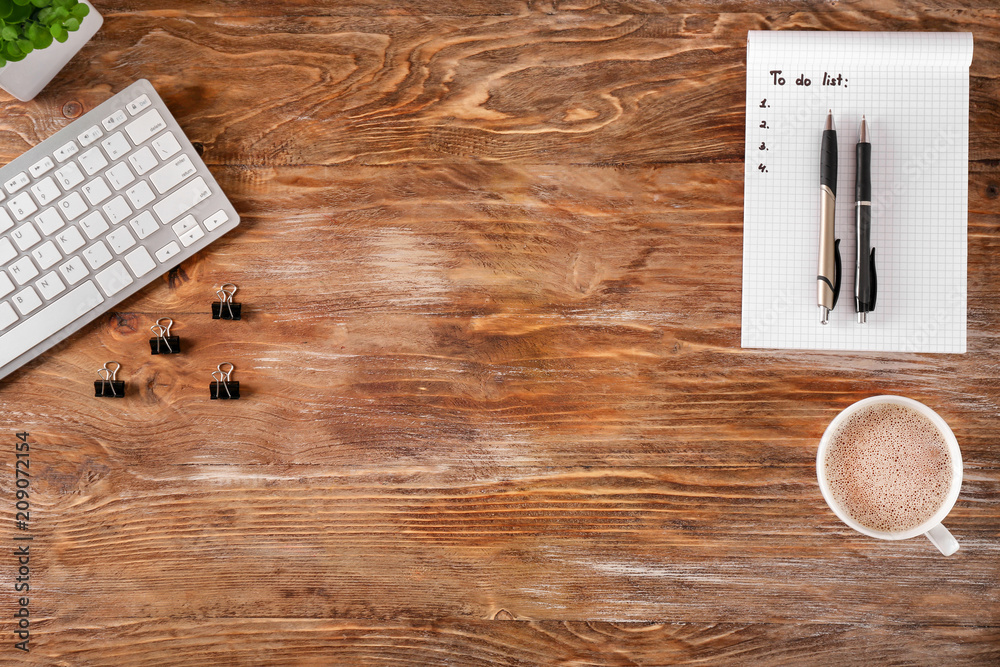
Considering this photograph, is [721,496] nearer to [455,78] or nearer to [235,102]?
[455,78]

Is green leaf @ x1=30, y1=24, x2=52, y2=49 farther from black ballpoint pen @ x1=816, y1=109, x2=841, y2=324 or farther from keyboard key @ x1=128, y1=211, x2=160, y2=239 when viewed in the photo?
black ballpoint pen @ x1=816, y1=109, x2=841, y2=324

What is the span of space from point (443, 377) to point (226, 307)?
0.31m

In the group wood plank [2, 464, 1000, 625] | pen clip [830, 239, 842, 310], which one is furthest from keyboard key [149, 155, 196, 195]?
pen clip [830, 239, 842, 310]

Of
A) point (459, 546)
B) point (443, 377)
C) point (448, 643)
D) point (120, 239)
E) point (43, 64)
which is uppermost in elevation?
point (43, 64)

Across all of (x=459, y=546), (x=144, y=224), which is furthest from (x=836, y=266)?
(x=144, y=224)

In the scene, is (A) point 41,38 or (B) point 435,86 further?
(B) point 435,86

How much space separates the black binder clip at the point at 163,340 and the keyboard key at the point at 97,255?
4.0 inches

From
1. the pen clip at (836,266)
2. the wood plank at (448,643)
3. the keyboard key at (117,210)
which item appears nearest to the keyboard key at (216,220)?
the keyboard key at (117,210)

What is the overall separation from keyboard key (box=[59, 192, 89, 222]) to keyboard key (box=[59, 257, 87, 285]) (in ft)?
0.18

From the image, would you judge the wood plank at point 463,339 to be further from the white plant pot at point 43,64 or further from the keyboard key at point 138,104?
the white plant pot at point 43,64

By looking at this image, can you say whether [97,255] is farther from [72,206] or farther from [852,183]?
[852,183]

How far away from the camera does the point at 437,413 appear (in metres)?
0.84

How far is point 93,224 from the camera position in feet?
2.67

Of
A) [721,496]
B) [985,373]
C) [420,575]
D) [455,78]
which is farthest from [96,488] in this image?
[985,373]
